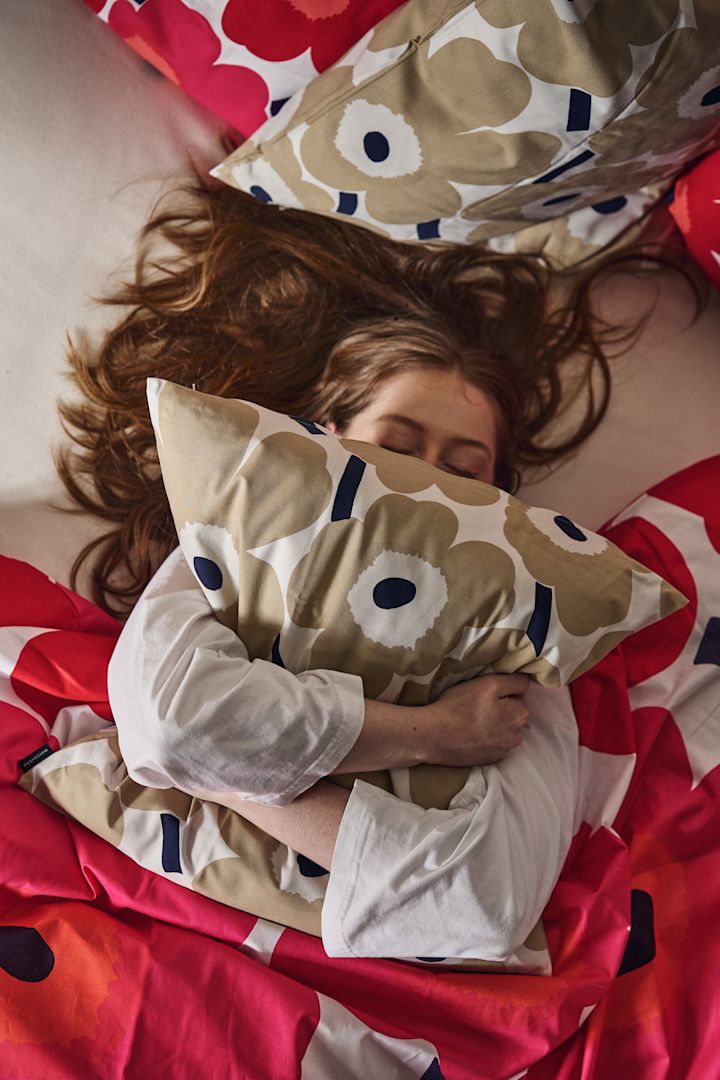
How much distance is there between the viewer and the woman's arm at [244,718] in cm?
82

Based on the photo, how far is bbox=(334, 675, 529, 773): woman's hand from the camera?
34.1 inches

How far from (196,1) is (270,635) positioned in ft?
2.49

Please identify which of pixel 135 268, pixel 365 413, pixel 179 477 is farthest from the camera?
pixel 135 268

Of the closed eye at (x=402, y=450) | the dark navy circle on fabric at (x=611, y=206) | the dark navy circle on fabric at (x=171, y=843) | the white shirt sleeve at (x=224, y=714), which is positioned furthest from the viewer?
the dark navy circle on fabric at (x=611, y=206)

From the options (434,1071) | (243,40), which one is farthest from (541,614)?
(243,40)

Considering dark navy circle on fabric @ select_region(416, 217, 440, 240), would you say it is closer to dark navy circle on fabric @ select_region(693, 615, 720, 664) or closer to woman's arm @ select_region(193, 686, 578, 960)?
dark navy circle on fabric @ select_region(693, 615, 720, 664)

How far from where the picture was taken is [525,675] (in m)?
0.97

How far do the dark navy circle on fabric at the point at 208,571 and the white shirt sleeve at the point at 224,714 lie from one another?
0.11 feet

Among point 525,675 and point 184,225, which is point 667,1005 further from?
point 184,225

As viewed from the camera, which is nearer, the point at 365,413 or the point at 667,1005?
the point at 667,1005

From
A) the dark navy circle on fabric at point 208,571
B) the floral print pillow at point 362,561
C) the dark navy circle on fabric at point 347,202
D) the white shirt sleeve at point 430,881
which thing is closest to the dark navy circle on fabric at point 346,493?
the floral print pillow at point 362,561

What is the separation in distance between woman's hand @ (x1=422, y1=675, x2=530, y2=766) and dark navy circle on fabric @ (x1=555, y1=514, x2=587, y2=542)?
151 mm

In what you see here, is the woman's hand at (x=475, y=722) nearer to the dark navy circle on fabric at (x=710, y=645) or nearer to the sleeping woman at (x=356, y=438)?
the sleeping woman at (x=356, y=438)

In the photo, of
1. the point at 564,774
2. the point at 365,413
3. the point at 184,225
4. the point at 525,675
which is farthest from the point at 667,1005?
the point at 184,225
